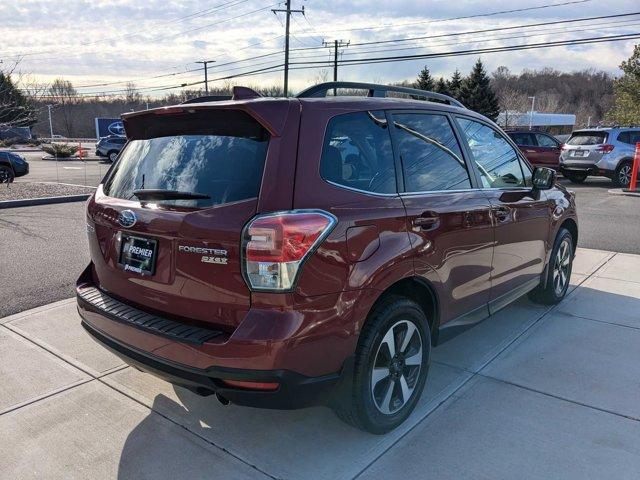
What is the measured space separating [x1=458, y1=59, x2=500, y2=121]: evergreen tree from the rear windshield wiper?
51018mm

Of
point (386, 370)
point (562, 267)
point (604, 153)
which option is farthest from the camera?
point (604, 153)

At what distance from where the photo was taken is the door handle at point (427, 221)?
9.61 feet

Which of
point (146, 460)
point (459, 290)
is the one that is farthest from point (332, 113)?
point (146, 460)

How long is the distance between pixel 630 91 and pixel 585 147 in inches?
740

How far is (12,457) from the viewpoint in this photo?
2.73 meters

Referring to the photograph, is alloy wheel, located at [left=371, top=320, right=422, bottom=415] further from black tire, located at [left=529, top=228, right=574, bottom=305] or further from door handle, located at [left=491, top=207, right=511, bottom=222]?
black tire, located at [left=529, top=228, right=574, bottom=305]

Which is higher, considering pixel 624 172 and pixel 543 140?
pixel 543 140

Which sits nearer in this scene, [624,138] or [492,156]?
[492,156]

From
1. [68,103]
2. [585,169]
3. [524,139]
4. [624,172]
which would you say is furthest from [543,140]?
[68,103]

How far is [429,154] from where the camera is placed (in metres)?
3.27

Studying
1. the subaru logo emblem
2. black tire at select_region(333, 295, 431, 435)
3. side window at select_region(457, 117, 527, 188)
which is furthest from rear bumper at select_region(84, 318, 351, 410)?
side window at select_region(457, 117, 527, 188)

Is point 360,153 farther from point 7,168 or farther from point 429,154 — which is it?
point 7,168

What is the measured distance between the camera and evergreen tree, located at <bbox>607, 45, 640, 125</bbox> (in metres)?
30.1

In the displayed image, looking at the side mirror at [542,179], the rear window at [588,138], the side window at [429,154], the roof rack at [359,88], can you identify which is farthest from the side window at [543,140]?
the side window at [429,154]
